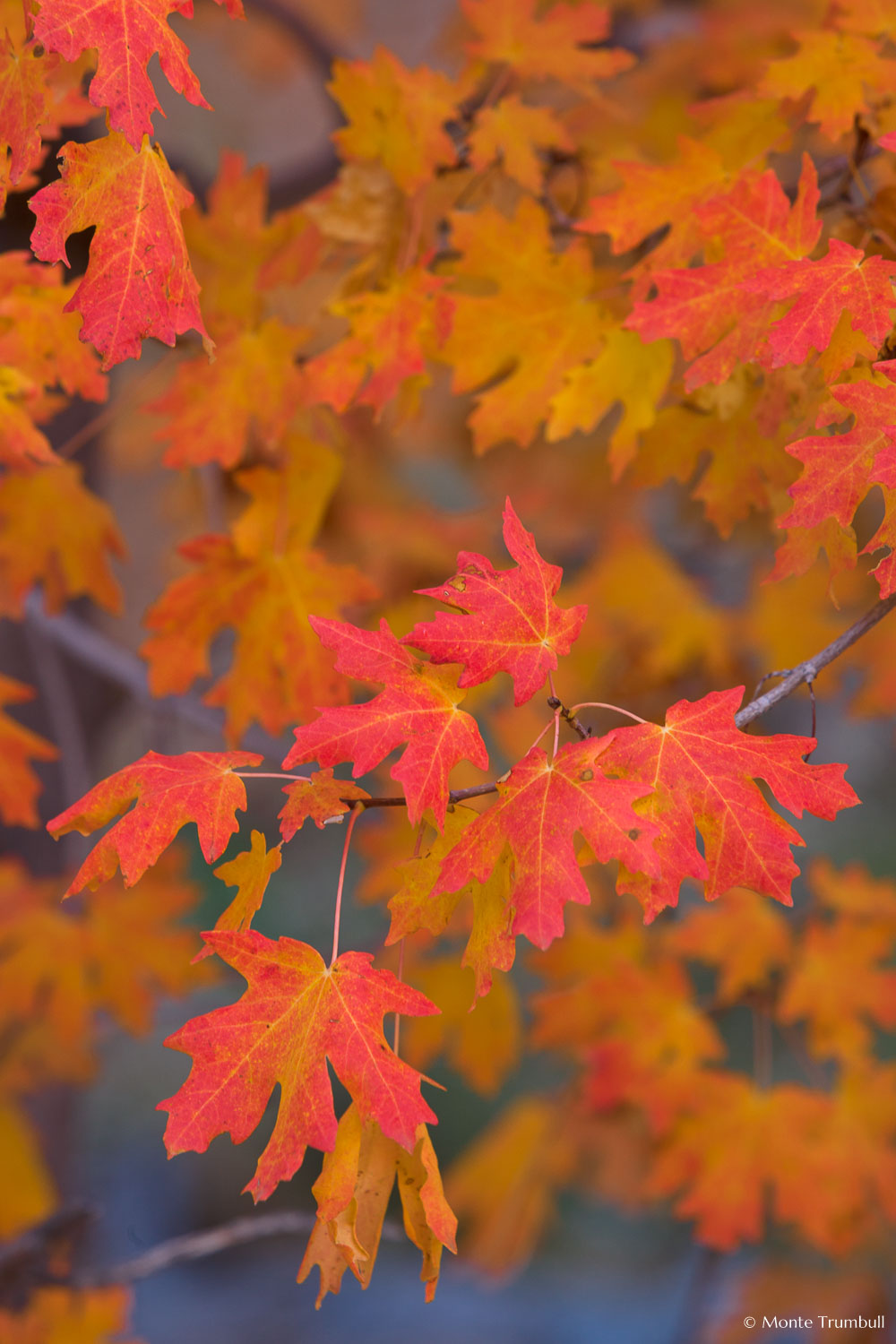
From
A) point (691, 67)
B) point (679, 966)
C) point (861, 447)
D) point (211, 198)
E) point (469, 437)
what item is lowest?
point (679, 966)

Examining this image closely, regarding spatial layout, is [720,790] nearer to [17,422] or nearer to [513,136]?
[17,422]

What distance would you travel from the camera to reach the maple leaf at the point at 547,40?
170 centimetres

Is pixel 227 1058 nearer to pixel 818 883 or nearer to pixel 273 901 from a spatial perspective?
pixel 818 883

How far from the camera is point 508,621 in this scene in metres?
1.01

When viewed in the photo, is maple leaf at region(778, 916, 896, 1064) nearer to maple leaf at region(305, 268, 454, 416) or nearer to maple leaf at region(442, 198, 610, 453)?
maple leaf at region(442, 198, 610, 453)

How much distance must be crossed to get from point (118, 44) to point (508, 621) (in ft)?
2.07

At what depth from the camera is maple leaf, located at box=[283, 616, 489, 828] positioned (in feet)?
3.06

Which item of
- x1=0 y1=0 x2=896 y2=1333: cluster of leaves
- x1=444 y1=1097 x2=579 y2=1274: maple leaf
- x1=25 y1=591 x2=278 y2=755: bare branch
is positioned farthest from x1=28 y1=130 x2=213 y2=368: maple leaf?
x1=444 y1=1097 x2=579 y2=1274: maple leaf

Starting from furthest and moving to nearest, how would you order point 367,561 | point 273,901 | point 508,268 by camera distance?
1. point 273,901
2. point 367,561
3. point 508,268

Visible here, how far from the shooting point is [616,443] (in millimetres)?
1474

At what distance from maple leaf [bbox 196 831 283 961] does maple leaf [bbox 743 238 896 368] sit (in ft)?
2.34

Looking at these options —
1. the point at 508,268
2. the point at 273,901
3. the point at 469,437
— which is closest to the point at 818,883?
the point at 508,268

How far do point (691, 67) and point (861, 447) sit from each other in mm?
2223

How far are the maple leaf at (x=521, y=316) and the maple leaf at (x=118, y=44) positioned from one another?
0.66m
